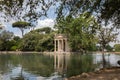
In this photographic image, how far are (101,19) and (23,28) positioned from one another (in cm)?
9558

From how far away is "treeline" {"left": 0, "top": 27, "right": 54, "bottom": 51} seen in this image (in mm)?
100075

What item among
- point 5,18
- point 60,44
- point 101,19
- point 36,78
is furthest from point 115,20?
point 60,44

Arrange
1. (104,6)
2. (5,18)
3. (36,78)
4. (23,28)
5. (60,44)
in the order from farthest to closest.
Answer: (23,28) → (60,44) → (36,78) → (104,6) → (5,18)

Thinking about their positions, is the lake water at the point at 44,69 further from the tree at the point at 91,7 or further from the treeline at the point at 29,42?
Answer: the treeline at the point at 29,42

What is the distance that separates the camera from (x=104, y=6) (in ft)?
45.3

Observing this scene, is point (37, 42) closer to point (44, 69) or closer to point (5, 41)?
point (5, 41)

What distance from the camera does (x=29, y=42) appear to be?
10156cm

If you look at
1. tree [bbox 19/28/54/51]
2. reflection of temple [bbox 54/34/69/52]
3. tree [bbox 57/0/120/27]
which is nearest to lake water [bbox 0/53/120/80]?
tree [bbox 57/0/120/27]

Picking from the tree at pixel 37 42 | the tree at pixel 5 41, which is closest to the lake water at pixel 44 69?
the tree at pixel 37 42

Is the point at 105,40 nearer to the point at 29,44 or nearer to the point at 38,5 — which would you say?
the point at 38,5

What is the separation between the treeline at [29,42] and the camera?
328 feet

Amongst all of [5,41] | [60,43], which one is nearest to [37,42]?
[60,43]

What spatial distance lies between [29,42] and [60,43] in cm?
1021

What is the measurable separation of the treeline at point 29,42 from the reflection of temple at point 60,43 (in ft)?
5.64
